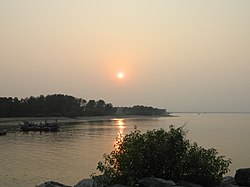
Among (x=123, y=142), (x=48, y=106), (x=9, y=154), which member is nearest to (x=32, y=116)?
(x=48, y=106)

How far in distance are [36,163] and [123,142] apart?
86.5ft

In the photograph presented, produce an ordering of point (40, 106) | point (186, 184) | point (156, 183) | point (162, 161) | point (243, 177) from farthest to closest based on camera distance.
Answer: point (40, 106) < point (243, 177) < point (162, 161) < point (186, 184) < point (156, 183)

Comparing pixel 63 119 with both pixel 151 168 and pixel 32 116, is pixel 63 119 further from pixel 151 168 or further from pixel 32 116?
pixel 151 168

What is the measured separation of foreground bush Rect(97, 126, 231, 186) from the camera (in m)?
14.5

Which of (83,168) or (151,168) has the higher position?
(151,168)

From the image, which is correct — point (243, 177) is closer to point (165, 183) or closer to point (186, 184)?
point (186, 184)

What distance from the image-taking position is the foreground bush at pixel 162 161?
14.5 metres

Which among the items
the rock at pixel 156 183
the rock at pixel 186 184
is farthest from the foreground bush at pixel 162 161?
the rock at pixel 156 183

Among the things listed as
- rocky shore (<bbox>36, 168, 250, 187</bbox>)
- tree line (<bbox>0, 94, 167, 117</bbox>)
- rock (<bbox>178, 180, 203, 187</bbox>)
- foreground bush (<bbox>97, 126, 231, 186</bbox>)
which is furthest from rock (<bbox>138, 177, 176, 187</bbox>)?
tree line (<bbox>0, 94, 167, 117</bbox>)

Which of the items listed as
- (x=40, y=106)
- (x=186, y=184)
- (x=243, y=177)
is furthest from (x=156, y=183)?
(x=40, y=106)

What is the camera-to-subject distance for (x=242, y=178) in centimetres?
1509

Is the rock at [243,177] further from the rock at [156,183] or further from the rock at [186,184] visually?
the rock at [156,183]

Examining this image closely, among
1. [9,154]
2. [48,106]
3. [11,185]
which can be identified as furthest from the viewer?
[48,106]

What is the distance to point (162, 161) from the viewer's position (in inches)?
584
